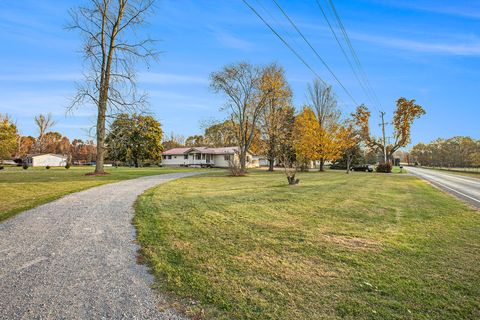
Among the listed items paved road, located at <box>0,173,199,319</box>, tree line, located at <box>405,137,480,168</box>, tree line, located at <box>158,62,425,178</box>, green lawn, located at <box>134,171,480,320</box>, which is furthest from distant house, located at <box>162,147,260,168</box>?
tree line, located at <box>405,137,480,168</box>

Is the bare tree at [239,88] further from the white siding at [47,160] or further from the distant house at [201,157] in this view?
the white siding at [47,160]

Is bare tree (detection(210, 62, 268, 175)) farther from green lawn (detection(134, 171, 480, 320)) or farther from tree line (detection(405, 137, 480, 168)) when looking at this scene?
tree line (detection(405, 137, 480, 168))

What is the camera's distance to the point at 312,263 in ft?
13.1

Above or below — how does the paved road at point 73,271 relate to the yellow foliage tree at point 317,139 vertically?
below

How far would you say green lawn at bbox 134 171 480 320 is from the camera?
2.86 meters

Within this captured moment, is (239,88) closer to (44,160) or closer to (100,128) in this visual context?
(100,128)

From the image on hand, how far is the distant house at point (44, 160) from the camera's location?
53.4 metres

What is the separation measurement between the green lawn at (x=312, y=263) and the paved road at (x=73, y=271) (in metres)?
0.30

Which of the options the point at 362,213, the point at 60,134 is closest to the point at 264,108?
the point at 362,213

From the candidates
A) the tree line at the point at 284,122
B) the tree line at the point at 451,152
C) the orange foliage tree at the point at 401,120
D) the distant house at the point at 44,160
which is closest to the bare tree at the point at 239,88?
the tree line at the point at 284,122

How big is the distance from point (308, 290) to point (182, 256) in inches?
75.9

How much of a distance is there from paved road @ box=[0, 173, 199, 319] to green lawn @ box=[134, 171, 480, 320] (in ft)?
1.00

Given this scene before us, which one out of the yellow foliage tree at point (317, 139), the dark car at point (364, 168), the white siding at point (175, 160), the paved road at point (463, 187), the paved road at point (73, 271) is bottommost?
the paved road at point (73, 271)

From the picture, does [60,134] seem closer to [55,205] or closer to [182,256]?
[55,205]
